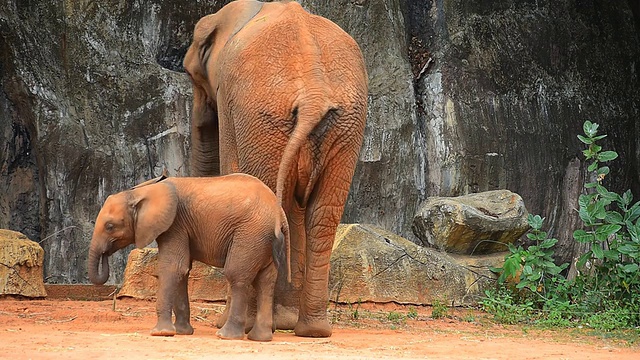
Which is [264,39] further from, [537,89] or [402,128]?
[537,89]

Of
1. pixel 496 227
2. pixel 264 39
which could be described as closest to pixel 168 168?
pixel 496 227

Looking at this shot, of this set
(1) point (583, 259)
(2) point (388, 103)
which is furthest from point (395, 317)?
(2) point (388, 103)

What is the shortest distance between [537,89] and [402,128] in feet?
5.21

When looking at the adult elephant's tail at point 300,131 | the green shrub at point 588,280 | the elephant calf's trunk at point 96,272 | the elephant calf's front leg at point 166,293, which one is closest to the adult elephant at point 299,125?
the adult elephant's tail at point 300,131

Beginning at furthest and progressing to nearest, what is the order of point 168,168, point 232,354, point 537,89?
point 537,89, point 168,168, point 232,354

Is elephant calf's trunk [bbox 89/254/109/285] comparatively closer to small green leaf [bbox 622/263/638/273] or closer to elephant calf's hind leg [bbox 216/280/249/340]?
elephant calf's hind leg [bbox 216/280/249/340]

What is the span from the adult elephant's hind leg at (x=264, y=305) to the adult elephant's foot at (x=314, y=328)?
549mm

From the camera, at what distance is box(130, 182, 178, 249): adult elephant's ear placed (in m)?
7.68

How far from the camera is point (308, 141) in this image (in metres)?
8.15

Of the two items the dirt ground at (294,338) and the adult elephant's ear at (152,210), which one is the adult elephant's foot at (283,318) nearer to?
the dirt ground at (294,338)

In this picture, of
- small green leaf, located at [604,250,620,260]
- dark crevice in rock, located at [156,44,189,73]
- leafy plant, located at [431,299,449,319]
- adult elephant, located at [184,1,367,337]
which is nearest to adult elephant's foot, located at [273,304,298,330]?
adult elephant, located at [184,1,367,337]

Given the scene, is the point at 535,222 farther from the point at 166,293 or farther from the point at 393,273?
the point at 166,293

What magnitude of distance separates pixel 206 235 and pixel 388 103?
5565 millimetres

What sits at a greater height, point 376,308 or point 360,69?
point 360,69
